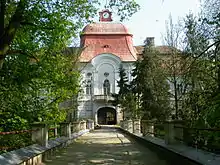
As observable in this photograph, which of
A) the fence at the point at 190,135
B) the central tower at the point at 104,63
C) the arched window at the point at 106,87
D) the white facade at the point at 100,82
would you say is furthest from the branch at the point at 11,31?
the arched window at the point at 106,87

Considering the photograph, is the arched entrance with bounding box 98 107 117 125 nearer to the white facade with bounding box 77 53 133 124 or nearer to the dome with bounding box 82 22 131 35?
the white facade with bounding box 77 53 133 124

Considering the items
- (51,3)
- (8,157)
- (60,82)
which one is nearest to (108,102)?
(60,82)

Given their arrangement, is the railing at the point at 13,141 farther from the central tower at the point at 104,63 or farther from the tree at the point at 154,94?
the central tower at the point at 104,63

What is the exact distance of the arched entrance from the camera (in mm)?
59513

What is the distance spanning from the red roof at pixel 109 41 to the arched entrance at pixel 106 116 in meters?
8.47

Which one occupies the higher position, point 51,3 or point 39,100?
point 51,3

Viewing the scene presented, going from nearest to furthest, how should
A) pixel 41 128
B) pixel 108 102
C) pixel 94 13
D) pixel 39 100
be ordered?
pixel 41 128 → pixel 94 13 → pixel 39 100 → pixel 108 102

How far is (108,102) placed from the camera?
5741 cm

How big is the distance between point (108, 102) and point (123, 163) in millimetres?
45688

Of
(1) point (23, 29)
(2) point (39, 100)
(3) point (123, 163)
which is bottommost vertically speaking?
(3) point (123, 163)

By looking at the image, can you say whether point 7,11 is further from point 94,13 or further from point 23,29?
point 94,13

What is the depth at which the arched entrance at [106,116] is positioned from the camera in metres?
59.5

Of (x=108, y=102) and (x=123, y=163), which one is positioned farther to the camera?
(x=108, y=102)

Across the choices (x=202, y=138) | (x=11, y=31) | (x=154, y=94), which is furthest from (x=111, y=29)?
(x=202, y=138)
